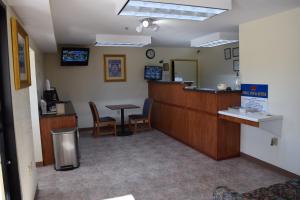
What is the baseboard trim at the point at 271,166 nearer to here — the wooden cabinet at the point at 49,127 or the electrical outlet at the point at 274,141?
the electrical outlet at the point at 274,141

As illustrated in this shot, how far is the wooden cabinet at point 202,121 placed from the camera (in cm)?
394

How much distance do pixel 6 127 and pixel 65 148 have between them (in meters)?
1.91

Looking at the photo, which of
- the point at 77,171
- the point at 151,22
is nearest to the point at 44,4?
the point at 151,22

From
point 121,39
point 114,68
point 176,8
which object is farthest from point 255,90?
point 114,68

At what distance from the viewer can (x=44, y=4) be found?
2004mm

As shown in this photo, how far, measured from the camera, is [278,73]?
3.39 m

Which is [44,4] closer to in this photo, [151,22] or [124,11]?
[124,11]

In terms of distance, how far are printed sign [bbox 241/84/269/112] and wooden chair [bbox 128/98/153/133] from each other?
257 cm

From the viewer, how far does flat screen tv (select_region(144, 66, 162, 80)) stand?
668 centimetres

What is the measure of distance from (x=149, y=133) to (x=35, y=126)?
2.88 meters

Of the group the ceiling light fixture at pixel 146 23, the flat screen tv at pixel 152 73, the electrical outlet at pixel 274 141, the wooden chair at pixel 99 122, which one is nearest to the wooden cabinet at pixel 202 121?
the electrical outlet at pixel 274 141

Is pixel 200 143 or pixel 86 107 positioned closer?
pixel 200 143

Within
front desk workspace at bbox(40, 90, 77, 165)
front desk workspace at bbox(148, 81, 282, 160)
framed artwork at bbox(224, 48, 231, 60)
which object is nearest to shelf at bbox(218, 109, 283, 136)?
front desk workspace at bbox(148, 81, 282, 160)

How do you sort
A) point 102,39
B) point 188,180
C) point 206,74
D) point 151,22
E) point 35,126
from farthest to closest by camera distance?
point 206,74, point 102,39, point 35,126, point 151,22, point 188,180
